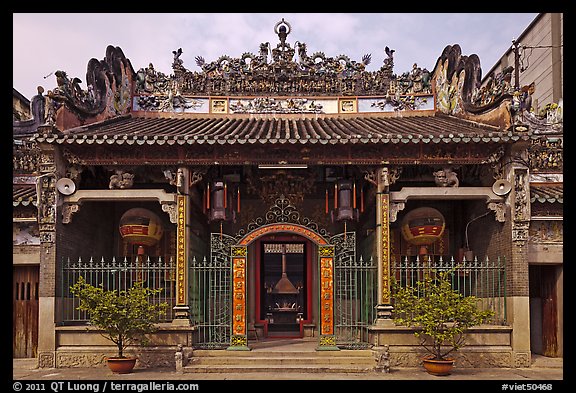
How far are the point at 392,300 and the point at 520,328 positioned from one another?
8.39 feet

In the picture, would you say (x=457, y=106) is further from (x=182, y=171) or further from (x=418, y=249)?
(x=182, y=171)

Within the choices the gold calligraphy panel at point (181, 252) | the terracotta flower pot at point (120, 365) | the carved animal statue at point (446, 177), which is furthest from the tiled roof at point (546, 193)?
the terracotta flower pot at point (120, 365)

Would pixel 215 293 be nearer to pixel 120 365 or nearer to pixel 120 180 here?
pixel 120 365

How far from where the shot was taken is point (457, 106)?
14.9m

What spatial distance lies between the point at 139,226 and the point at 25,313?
298cm

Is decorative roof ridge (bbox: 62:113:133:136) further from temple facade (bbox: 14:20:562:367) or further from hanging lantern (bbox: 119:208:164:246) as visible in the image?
hanging lantern (bbox: 119:208:164:246)

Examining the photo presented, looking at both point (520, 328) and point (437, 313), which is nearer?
point (437, 313)

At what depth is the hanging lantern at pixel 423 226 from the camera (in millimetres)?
13391

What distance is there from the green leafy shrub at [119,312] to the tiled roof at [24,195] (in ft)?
7.75

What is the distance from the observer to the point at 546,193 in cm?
1279

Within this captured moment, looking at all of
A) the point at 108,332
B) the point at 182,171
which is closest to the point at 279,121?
the point at 182,171

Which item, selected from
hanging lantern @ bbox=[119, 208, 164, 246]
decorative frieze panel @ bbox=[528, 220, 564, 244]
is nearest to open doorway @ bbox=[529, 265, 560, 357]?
decorative frieze panel @ bbox=[528, 220, 564, 244]

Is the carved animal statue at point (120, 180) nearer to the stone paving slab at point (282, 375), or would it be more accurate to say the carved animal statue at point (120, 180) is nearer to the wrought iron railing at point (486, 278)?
the stone paving slab at point (282, 375)

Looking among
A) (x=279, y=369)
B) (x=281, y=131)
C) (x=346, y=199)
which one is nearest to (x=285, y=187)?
(x=281, y=131)
